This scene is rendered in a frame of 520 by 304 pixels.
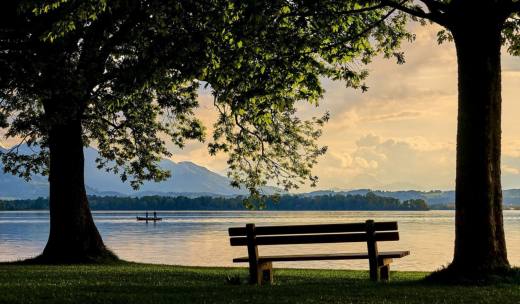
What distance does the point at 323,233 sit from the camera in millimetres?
17344

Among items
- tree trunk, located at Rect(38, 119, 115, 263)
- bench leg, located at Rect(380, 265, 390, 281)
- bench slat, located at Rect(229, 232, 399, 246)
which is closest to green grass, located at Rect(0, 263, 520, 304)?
bench slat, located at Rect(229, 232, 399, 246)

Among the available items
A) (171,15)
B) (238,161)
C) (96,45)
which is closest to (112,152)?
(238,161)

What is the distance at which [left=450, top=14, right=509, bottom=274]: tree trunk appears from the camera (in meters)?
17.4

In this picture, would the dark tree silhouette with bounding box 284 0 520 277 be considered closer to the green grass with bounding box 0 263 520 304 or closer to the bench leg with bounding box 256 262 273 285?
the green grass with bounding box 0 263 520 304

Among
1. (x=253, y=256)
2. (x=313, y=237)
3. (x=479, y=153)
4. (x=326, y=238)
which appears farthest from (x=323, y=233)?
(x=479, y=153)

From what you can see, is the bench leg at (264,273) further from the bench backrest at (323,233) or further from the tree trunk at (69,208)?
the tree trunk at (69,208)

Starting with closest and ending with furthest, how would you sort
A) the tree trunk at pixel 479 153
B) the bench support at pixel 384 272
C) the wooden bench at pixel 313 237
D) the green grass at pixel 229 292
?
the green grass at pixel 229 292, the wooden bench at pixel 313 237, the tree trunk at pixel 479 153, the bench support at pixel 384 272

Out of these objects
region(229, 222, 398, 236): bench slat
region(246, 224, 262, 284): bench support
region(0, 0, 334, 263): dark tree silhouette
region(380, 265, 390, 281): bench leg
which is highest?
region(0, 0, 334, 263): dark tree silhouette

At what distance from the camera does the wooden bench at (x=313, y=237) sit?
676 inches

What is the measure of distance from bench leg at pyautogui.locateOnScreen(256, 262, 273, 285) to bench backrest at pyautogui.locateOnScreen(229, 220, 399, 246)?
652mm

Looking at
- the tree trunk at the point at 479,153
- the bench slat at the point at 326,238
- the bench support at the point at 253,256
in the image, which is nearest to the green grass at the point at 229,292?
the bench support at the point at 253,256

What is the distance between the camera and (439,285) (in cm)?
1658

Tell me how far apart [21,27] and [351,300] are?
50.0ft

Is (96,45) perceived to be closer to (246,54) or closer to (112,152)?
(246,54)
